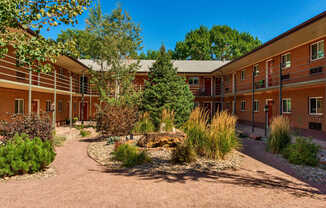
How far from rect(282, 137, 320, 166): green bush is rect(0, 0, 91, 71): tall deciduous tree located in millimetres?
7926

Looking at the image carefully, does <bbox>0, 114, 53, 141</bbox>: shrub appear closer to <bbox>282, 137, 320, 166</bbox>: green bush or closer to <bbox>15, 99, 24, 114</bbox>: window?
<bbox>15, 99, 24, 114</bbox>: window

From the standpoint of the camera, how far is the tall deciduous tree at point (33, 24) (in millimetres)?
4973

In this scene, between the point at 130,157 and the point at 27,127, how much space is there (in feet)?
12.4

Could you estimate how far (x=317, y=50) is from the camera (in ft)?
41.4

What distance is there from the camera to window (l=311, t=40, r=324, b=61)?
1222 centimetres

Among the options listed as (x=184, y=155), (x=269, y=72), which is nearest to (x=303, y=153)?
(x=184, y=155)

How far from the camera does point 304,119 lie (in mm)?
13461

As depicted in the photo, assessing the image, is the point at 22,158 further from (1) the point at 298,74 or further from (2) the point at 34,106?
(1) the point at 298,74

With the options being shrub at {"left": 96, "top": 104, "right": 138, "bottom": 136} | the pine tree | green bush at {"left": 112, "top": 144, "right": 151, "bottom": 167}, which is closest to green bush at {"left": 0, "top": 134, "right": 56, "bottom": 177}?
green bush at {"left": 112, "top": 144, "right": 151, "bottom": 167}

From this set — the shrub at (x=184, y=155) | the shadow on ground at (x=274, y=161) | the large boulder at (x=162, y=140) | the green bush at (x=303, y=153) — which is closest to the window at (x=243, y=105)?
the shadow on ground at (x=274, y=161)

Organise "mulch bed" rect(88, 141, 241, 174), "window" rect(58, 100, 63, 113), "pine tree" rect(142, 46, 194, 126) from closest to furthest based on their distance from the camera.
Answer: "mulch bed" rect(88, 141, 241, 174)
"pine tree" rect(142, 46, 194, 126)
"window" rect(58, 100, 63, 113)

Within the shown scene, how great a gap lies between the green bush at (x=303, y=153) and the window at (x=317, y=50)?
8.26 meters

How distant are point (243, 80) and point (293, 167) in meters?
15.8

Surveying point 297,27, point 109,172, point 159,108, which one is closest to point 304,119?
point 297,27
